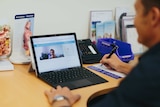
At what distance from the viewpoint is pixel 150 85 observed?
2.78 feet

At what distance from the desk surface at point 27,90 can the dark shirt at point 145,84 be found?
1.18ft

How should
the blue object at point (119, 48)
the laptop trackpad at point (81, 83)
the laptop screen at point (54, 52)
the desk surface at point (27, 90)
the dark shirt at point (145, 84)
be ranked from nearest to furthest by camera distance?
the dark shirt at point (145, 84), the desk surface at point (27, 90), the laptop trackpad at point (81, 83), the laptop screen at point (54, 52), the blue object at point (119, 48)

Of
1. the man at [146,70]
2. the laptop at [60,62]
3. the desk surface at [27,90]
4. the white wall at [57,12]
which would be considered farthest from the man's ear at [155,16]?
the white wall at [57,12]

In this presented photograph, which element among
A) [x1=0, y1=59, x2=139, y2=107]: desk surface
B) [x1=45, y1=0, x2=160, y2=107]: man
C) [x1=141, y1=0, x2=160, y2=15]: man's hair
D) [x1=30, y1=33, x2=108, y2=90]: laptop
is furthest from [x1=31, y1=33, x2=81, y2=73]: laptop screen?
[x1=141, y1=0, x2=160, y2=15]: man's hair

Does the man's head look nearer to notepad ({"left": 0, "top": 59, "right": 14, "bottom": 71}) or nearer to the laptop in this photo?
the laptop

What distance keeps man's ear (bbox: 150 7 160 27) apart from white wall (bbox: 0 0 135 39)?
1067 millimetres

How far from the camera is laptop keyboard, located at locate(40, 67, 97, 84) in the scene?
4.83 feet

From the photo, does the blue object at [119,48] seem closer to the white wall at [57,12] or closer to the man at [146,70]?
the white wall at [57,12]

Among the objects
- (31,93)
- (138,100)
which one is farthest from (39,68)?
(138,100)

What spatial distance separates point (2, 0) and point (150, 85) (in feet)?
3.87

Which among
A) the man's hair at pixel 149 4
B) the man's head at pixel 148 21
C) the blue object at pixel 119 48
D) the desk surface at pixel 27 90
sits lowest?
the desk surface at pixel 27 90

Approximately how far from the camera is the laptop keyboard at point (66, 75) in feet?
4.83

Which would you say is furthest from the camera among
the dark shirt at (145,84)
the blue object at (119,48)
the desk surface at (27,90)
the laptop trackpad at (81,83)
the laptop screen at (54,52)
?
the blue object at (119,48)

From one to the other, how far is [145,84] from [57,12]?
3.88 feet
